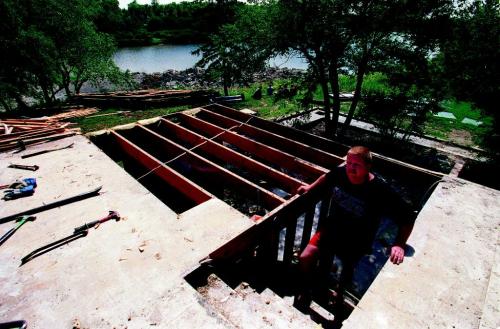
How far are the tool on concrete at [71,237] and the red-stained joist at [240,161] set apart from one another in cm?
226

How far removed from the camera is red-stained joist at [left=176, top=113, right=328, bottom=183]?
475 cm

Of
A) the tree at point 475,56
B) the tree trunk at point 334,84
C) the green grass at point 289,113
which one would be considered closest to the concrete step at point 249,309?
the tree at point 475,56

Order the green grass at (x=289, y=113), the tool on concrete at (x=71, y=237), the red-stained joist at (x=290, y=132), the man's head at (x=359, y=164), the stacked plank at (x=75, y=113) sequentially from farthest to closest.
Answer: the stacked plank at (x=75, y=113) < the green grass at (x=289, y=113) < the red-stained joist at (x=290, y=132) < the tool on concrete at (x=71, y=237) < the man's head at (x=359, y=164)

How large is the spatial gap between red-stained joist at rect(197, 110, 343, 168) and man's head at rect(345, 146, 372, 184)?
1.81 m

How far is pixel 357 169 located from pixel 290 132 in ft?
10.7

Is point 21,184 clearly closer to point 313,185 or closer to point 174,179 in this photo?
point 174,179

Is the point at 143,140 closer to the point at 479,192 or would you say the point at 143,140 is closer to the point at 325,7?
the point at 325,7

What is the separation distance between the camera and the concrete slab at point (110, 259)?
8.31ft

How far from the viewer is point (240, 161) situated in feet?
16.9

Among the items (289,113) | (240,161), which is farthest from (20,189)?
(289,113)

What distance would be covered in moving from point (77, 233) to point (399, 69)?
957cm

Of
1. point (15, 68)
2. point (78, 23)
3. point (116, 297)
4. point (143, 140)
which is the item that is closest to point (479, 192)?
point (116, 297)

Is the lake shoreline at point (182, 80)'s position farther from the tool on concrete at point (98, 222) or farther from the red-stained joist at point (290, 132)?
the tool on concrete at point (98, 222)

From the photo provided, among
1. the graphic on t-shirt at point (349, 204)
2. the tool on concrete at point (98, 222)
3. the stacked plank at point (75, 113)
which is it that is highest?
the graphic on t-shirt at point (349, 204)
